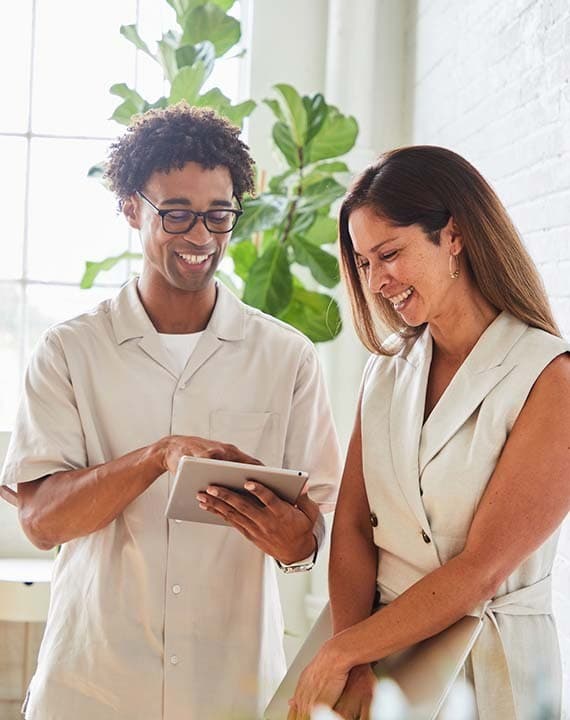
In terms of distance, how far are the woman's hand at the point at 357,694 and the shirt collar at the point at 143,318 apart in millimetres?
695

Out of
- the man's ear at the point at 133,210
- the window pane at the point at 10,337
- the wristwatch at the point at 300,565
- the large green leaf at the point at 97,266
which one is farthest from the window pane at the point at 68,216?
the wristwatch at the point at 300,565

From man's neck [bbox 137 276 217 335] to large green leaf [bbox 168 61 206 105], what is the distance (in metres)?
1.22

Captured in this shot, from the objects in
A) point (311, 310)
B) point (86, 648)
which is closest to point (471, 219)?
point (86, 648)

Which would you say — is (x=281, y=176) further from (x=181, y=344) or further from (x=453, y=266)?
(x=453, y=266)

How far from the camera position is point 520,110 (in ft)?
8.21

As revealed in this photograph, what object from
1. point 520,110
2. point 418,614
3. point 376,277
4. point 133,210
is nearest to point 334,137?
point 520,110

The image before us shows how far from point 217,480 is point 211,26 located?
2020 mm

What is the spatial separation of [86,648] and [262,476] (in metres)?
0.52

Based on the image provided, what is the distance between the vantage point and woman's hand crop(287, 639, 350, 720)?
1.58 m

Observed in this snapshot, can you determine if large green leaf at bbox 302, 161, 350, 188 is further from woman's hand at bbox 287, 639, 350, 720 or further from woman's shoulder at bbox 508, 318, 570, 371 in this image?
woman's hand at bbox 287, 639, 350, 720

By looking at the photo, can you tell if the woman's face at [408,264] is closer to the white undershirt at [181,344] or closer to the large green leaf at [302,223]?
the white undershirt at [181,344]

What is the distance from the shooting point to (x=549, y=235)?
7.68 ft

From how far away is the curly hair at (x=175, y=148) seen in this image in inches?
77.5

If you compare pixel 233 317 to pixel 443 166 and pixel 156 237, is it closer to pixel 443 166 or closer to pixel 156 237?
pixel 156 237
